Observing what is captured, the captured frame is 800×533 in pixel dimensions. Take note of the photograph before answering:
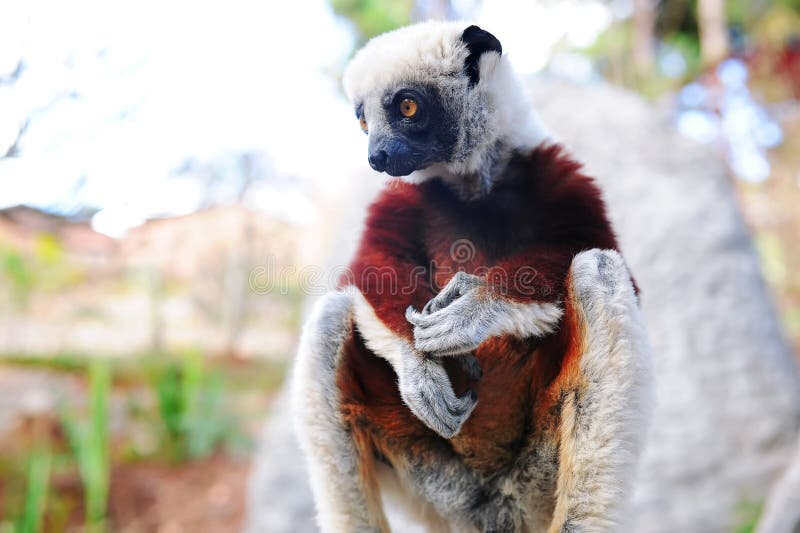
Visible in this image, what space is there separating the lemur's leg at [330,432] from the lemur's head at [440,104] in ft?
2.23

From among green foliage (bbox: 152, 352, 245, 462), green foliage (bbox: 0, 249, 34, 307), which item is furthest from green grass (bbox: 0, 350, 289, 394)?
green foliage (bbox: 0, 249, 34, 307)

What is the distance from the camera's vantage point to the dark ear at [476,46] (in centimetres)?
244

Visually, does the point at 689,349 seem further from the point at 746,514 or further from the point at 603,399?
the point at 603,399

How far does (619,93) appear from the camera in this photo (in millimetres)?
6531

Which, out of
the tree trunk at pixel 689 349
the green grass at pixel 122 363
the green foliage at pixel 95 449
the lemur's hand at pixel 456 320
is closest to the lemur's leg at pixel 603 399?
the lemur's hand at pixel 456 320

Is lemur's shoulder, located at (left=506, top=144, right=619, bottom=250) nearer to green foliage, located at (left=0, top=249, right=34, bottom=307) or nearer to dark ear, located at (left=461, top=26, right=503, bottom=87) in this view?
dark ear, located at (left=461, top=26, right=503, bottom=87)

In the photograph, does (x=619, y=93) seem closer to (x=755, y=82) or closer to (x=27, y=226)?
(x=27, y=226)

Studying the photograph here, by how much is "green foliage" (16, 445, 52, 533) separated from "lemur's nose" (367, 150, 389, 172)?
540 cm

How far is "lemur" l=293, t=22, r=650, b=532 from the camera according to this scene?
84.0 inches

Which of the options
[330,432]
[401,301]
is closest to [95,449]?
[330,432]

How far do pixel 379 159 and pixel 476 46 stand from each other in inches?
25.9

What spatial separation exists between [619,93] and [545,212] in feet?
15.8

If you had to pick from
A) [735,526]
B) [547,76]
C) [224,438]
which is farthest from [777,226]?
[224,438]

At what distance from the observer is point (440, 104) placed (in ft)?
7.93
